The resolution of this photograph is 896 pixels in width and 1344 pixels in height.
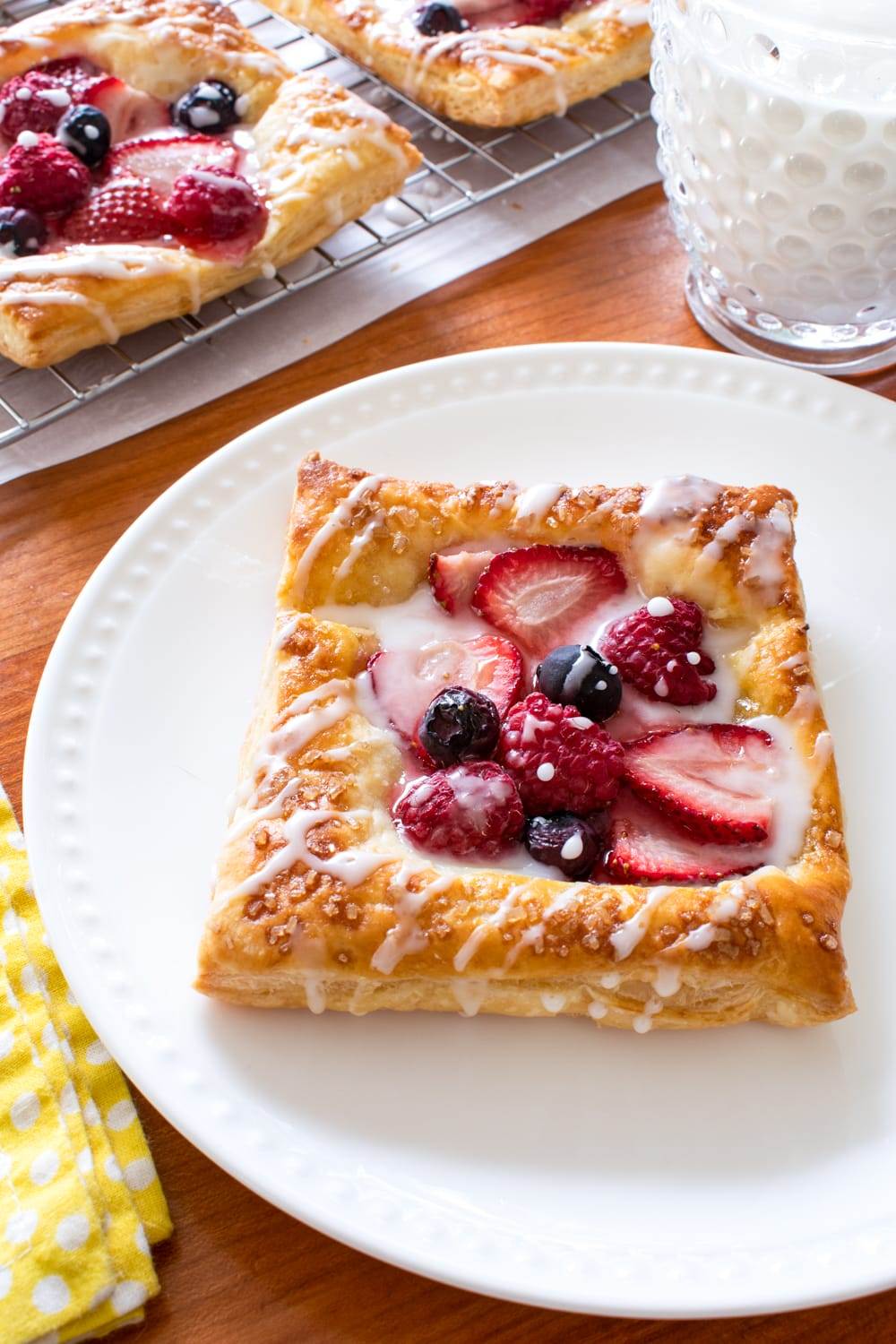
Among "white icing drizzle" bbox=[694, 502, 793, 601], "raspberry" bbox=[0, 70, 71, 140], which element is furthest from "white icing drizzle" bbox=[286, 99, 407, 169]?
"white icing drizzle" bbox=[694, 502, 793, 601]

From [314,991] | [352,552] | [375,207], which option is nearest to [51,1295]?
[314,991]

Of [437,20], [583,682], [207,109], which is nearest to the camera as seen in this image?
[583,682]

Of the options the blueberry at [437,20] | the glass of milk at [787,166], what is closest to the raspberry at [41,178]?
the blueberry at [437,20]

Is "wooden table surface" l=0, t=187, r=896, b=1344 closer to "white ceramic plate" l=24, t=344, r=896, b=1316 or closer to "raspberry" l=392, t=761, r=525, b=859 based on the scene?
"white ceramic plate" l=24, t=344, r=896, b=1316

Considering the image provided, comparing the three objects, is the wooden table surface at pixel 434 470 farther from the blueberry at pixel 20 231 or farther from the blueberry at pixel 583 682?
the blueberry at pixel 583 682

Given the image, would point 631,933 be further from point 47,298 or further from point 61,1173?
point 47,298

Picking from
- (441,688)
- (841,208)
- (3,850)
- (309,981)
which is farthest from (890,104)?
(3,850)
